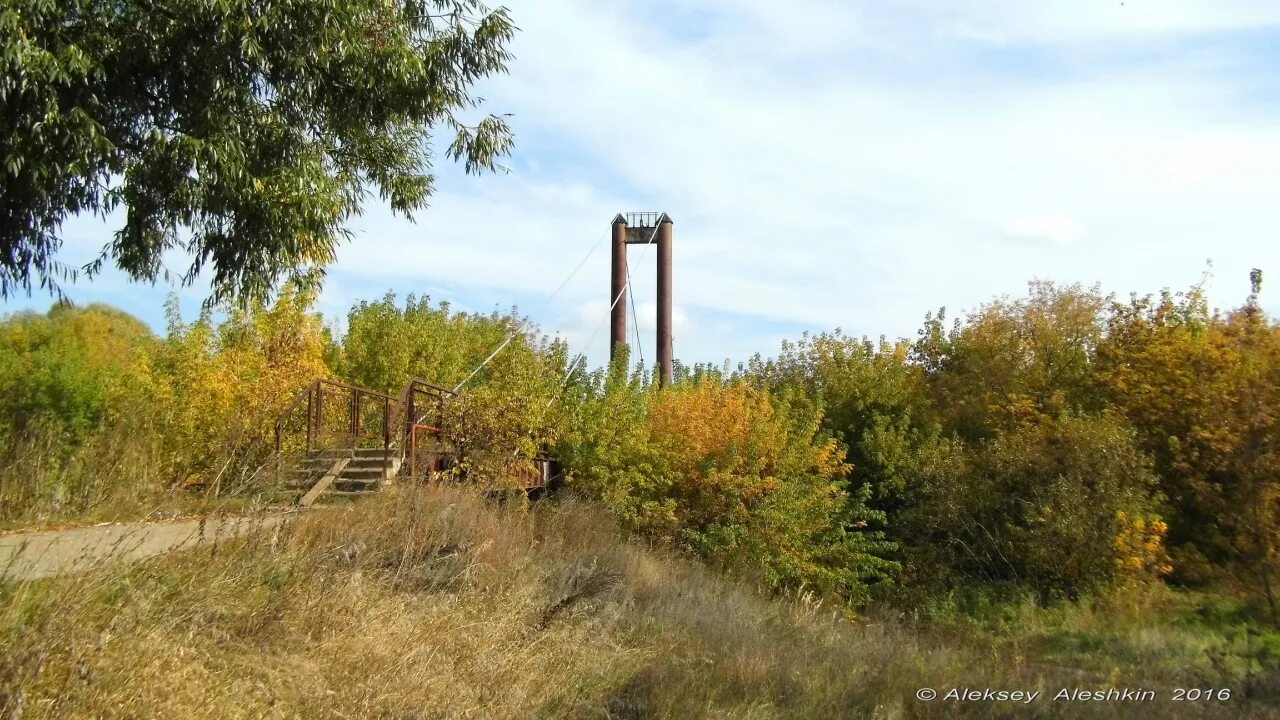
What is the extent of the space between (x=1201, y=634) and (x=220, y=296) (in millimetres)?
14792

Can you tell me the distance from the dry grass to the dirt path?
12 cm

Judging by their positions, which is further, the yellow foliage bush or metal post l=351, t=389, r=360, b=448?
the yellow foliage bush

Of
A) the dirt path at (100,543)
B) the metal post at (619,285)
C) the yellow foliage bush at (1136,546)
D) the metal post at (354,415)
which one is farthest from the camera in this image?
the metal post at (619,285)

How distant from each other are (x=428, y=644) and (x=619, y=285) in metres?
26.1

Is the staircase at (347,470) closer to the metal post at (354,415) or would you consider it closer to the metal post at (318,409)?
the metal post at (318,409)

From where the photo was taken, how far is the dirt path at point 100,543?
601 centimetres

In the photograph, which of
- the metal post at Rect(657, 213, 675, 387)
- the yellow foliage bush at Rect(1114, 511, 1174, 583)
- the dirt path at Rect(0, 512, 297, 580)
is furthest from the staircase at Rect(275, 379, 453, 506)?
the metal post at Rect(657, 213, 675, 387)

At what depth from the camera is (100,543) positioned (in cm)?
642

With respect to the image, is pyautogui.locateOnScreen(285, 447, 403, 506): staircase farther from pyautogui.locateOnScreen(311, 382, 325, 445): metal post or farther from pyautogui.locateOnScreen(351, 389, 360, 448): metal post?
pyautogui.locateOnScreen(351, 389, 360, 448): metal post

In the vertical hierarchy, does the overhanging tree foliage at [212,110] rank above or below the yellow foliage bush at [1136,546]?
above

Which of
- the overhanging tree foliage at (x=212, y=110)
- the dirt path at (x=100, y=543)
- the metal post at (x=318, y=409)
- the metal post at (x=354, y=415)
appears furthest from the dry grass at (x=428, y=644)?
the metal post at (x=354, y=415)

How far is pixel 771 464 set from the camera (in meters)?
23.2

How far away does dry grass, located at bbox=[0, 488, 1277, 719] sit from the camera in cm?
Result: 547

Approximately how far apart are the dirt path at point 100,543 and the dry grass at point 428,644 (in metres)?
0.12
